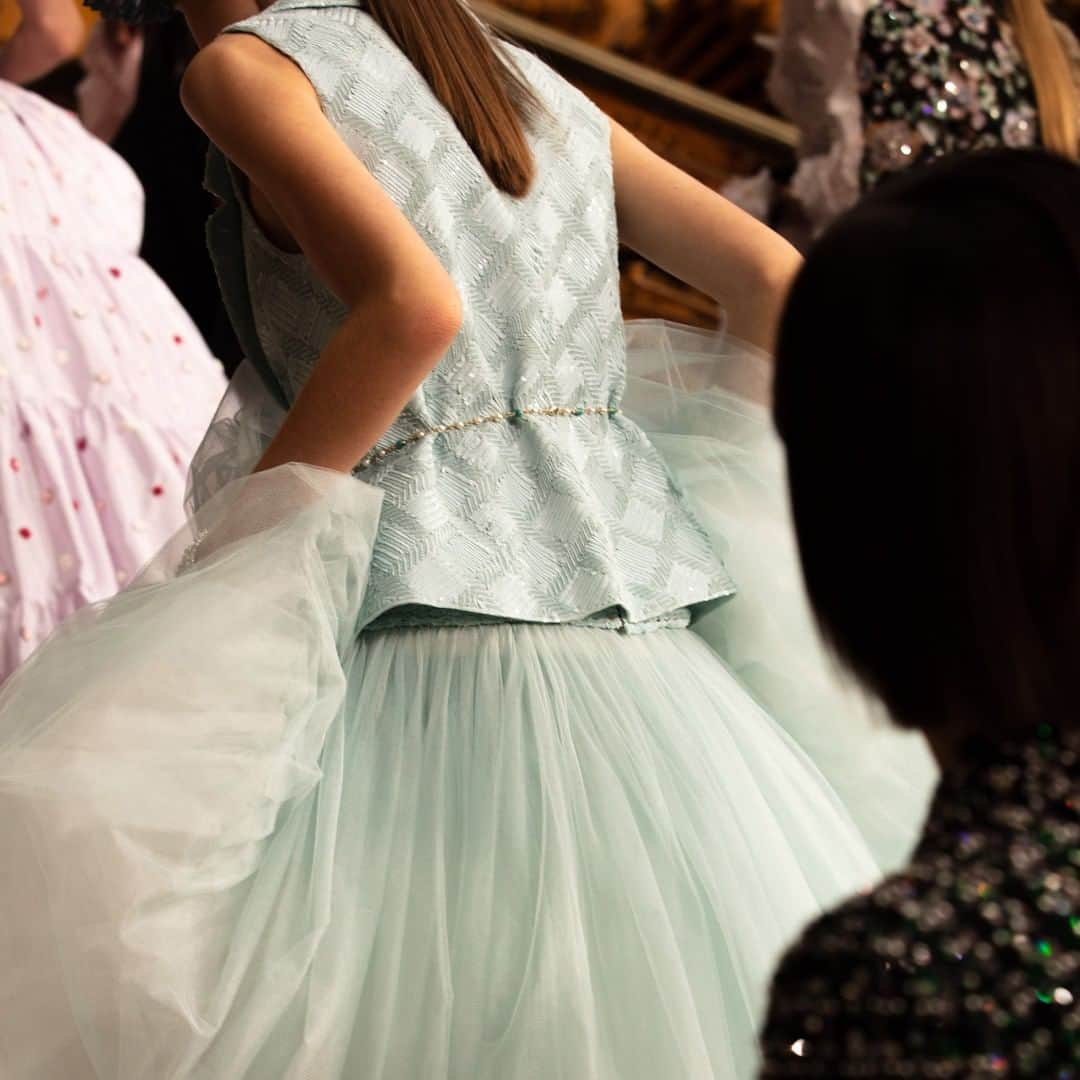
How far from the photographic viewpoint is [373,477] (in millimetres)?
993

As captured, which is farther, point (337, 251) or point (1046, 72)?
point (1046, 72)

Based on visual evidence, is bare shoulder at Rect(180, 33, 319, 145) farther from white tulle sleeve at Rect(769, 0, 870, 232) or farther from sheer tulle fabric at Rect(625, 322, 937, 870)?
white tulle sleeve at Rect(769, 0, 870, 232)

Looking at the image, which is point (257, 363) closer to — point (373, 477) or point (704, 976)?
point (373, 477)

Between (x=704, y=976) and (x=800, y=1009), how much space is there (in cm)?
31

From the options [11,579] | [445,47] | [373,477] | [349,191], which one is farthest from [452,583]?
[11,579]

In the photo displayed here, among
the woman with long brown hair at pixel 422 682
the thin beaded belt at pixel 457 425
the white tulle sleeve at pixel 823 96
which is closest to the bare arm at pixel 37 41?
the white tulle sleeve at pixel 823 96

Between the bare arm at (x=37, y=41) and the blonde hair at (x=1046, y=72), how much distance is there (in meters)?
1.16

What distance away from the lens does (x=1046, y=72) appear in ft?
6.72

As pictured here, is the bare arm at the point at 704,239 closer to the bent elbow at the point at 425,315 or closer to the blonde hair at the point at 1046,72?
the bent elbow at the point at 425,315

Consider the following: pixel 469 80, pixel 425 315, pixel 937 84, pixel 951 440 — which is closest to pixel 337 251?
pixel 425 315

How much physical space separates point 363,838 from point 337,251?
1.01ft

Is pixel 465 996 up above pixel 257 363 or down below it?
below

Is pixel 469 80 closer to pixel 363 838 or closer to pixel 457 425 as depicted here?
pixel 457 425

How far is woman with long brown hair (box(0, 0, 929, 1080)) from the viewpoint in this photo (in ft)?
2.76
